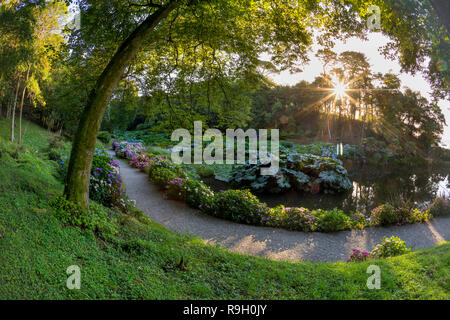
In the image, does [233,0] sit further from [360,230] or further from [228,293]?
[360,230]

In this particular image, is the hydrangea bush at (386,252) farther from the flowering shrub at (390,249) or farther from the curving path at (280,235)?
the curving path at (280,235)

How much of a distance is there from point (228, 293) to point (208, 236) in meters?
2.91

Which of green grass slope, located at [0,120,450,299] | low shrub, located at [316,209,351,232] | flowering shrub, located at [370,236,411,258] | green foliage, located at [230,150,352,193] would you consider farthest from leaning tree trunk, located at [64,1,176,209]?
green foliage, located at [230,150,352,193]

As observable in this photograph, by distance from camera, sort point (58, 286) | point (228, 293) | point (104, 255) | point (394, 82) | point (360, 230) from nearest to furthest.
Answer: point (58, 286) < point (228, 293) < point (104, 255) < point (360, 230) < point (394, 82)

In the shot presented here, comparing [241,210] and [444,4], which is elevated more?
[444,4]

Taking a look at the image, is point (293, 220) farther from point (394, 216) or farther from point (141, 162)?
point (141, 162)

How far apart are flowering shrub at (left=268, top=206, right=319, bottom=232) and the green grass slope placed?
9.03ft

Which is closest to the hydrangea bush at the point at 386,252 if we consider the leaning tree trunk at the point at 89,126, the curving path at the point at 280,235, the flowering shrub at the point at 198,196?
the curving path at the point at 280,235

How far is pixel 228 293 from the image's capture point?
10.9 ft

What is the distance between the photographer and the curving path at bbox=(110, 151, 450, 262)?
223 inches

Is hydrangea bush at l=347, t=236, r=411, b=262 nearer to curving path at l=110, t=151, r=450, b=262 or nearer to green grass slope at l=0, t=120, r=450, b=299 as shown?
curving path at l=110, t=151, r=450, b=262

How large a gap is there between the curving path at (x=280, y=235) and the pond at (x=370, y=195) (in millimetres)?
1997

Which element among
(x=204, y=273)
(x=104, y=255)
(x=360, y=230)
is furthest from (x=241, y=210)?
(x=104, y=255)

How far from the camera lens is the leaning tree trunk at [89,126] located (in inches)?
170
